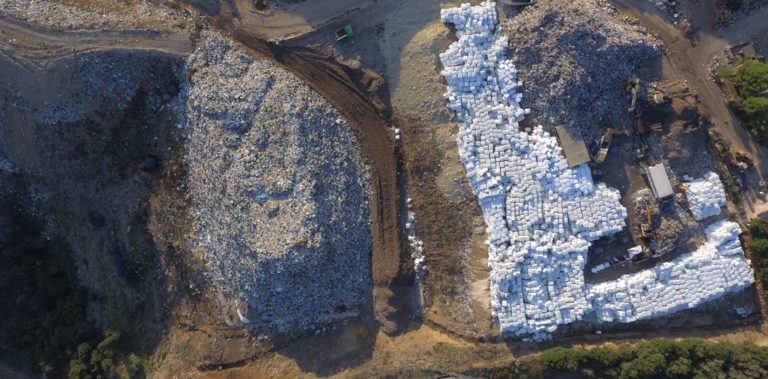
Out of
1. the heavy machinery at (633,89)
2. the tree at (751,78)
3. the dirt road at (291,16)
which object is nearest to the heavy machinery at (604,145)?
the heavy machinery at (633,89)

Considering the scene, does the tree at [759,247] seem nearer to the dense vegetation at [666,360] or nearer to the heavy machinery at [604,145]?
the dense vegetation at [666,360]

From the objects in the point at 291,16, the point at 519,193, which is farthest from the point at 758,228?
the point at 291,16

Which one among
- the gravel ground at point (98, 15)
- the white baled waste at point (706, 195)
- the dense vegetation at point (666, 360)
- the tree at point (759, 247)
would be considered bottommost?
the dense vegetation at point (666, 360)

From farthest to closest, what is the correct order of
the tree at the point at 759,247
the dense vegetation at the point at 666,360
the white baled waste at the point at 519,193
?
the white baled waste at the point at 519,193, the tree at the point at 759,247, the dense vegetation at the point at 666,360

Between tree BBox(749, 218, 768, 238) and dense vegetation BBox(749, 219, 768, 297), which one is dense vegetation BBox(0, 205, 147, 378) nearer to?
dense vegetation BBox(749, 219, 768, 297)

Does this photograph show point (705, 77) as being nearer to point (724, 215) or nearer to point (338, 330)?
point (724, 215)

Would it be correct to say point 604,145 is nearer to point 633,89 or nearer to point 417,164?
point 633,89

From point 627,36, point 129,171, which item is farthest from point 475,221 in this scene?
point 129,171
